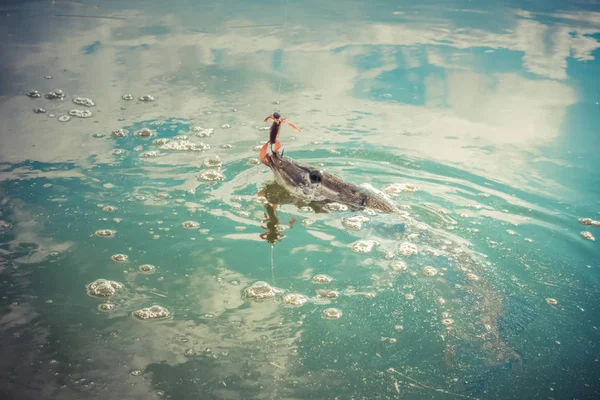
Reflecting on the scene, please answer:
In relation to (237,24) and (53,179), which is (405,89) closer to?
(237,24)

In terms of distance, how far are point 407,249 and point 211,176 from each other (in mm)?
2594

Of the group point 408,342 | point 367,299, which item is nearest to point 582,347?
point 408,342

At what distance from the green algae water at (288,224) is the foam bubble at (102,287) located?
2 cm

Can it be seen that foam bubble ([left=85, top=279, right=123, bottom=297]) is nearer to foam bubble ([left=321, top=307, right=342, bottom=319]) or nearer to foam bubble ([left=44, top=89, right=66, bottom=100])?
foam bubble ([left=321, top=307, right=342, bottom=319])

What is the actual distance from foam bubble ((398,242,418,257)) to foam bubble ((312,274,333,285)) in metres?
0.94

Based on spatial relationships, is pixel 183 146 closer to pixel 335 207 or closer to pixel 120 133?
pixel 120 133

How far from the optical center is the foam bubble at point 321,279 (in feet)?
15.6

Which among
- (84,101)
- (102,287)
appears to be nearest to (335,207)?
(102,287)

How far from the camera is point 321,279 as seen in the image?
4.79 m

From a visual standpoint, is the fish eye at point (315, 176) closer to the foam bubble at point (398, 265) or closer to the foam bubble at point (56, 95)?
the foam bubble at point (398, 265)

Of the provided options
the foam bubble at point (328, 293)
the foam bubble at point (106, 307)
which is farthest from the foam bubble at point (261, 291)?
the foam bubble at point (106, 307)

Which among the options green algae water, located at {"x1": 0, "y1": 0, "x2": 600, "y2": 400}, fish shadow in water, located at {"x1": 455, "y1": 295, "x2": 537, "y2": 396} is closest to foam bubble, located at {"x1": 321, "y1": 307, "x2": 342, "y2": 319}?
green algae water, located at {"x1": 0, "y1": 0, "x2": 600, "y2": 400}

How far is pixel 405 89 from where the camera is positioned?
9.70 meters

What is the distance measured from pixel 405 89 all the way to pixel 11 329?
7.79m
